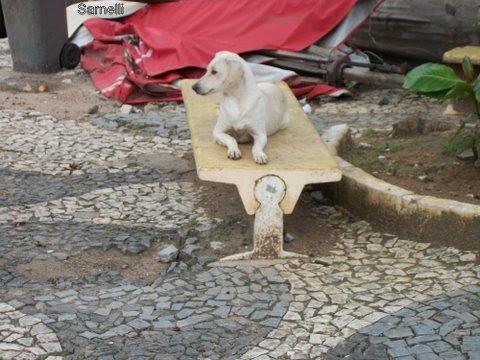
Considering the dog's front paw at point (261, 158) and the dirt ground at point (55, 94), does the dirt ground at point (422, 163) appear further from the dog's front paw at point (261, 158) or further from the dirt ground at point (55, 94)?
the dirt ground at point (55, 94)

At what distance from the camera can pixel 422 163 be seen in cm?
629

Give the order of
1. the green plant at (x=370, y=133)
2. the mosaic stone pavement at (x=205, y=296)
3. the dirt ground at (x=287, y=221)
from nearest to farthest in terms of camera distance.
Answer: the mosaic stone pavement at (x=205, y=296), the dirt ground at (x=287, y=221), the green plant at (x=370, y=133)

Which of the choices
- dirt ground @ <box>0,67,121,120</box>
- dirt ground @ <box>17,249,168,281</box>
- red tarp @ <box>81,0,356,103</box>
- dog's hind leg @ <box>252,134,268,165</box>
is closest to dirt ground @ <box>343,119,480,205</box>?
dog's hind leg @ <box>252,134,268,165</box>

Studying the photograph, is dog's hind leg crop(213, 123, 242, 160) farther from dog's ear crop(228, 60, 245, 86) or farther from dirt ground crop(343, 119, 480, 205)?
dirt ground crop(343, 119, 480, 205)

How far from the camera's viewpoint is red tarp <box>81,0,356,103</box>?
9.32 m

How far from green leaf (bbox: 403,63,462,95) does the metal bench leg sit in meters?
1.14

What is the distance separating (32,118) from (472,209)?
4842mm

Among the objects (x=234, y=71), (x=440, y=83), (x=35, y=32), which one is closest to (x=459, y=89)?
(x=440, y=83)

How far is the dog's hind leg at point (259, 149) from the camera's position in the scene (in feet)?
17.7

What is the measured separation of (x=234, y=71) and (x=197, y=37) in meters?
4.26

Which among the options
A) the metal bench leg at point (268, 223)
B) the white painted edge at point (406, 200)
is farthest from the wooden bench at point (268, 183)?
the white painted edge at point (406, 200)

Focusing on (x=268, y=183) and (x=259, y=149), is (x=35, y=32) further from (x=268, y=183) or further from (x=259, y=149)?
(x=268, y=183)

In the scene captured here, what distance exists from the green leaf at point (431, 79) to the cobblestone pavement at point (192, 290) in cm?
94

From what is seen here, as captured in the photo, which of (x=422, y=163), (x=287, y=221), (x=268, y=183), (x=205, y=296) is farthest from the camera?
(x=422, y=163)
